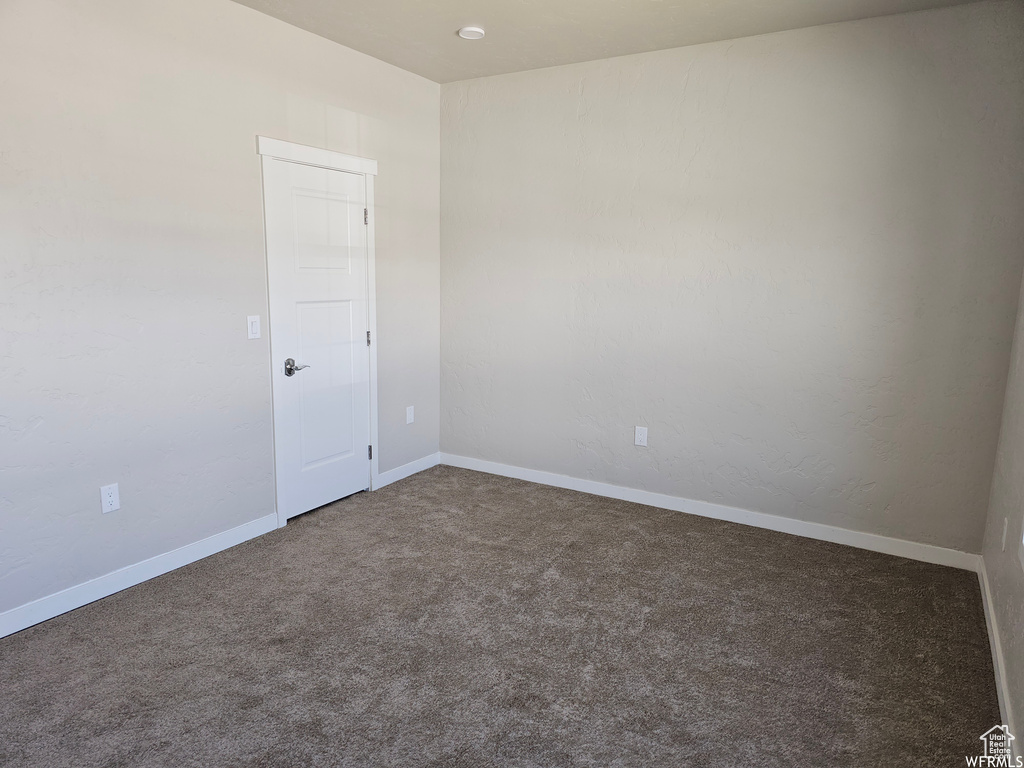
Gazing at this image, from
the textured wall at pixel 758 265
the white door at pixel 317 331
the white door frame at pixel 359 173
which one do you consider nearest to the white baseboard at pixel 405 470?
the white door frame at pixel 359 173

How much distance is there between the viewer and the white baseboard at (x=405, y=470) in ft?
14.5

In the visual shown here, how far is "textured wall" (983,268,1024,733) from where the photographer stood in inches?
82.5

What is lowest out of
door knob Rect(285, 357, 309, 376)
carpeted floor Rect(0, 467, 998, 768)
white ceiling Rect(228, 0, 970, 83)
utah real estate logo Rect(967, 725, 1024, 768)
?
carpeted floor Rect(0, 467, 998, 768)

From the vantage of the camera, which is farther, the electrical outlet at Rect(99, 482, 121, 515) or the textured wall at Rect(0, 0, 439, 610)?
the electrical outlet at Rect(99, 482, 121, 515)

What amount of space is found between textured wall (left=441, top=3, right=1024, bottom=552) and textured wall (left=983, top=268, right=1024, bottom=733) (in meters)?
0.22

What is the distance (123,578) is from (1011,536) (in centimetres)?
364

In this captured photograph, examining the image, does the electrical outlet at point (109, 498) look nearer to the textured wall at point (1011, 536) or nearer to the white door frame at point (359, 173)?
the white door frame at point (359, 173)

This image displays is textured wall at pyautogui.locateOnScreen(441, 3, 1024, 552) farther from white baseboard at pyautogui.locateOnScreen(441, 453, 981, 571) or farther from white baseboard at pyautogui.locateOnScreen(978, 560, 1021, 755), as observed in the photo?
white baseboard at pyautogui.locateOnScreen(978, 560, 1021, 755)

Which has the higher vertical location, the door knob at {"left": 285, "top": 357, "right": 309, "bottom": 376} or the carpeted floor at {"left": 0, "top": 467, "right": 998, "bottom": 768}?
the door knob at {"left": 285, "top": 357, "right": 309, "bottom": 376}

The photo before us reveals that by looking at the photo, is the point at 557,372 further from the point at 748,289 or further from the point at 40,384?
the point at 40,384

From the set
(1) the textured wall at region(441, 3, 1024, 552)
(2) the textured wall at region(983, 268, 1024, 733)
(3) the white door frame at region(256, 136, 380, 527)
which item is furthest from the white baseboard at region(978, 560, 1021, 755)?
(3) the white door frame at region(256, 136, 380, 527)

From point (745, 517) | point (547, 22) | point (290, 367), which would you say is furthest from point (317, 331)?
point (745, 517)

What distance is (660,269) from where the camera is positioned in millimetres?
3967

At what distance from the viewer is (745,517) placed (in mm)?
3898
